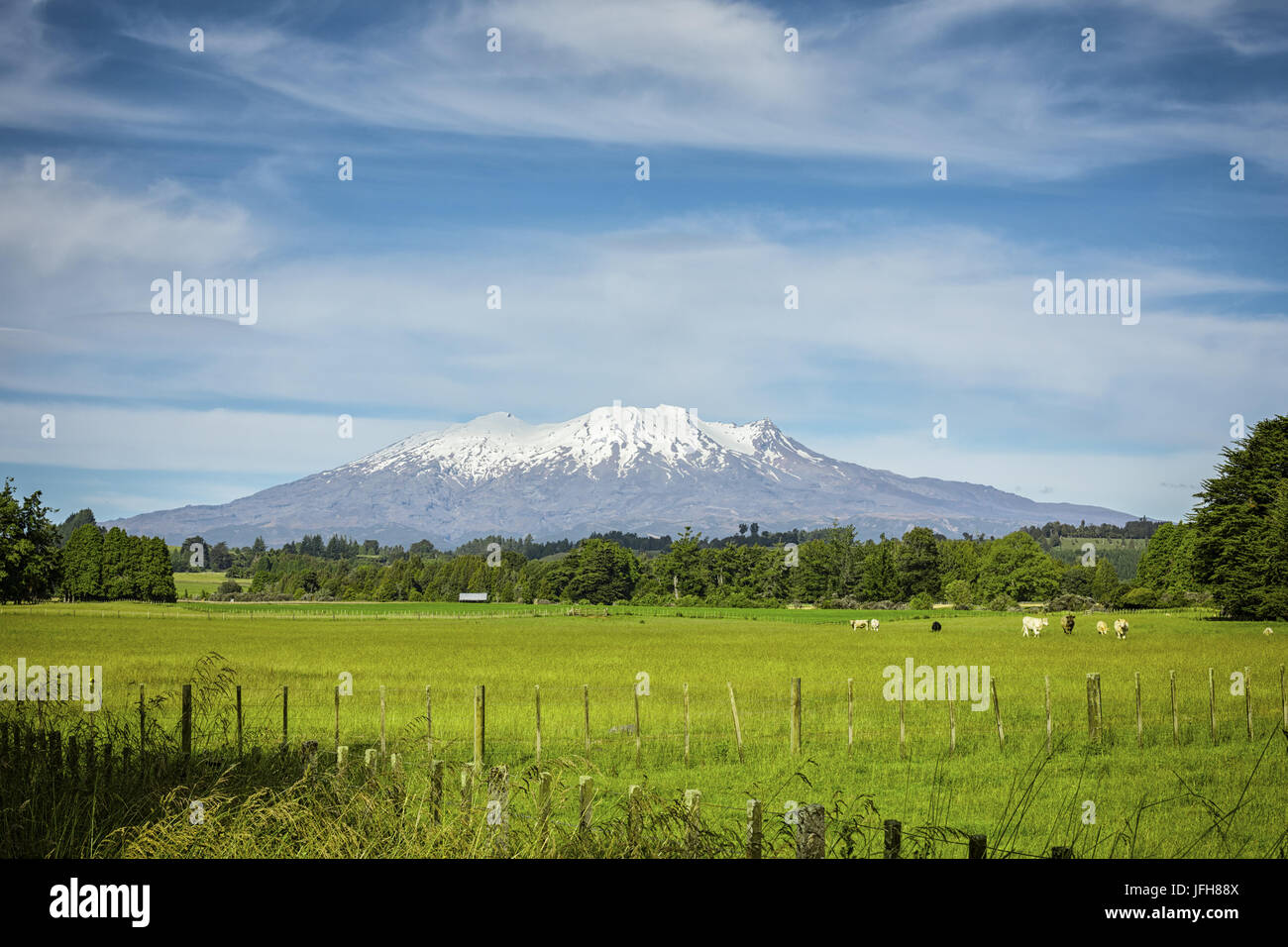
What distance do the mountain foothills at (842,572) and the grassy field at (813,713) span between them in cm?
598

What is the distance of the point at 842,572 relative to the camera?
148625 mm

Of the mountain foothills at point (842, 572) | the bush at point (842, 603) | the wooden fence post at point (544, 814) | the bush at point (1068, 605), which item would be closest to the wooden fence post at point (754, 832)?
the wooden fence post at point (544, 814)

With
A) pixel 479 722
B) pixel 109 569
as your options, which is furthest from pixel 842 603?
pixel 479 722

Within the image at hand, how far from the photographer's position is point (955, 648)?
57.0 metres

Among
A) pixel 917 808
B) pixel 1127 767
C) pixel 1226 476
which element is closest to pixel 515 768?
pixel 917 808

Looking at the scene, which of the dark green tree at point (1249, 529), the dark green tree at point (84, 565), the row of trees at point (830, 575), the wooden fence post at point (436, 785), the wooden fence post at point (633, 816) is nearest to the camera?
the wooden fence post at point (633, 816)

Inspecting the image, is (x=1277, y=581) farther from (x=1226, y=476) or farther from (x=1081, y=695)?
(x=1081, y=695)

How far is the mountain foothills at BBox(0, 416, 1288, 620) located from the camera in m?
67.9

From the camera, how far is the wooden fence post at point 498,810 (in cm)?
745

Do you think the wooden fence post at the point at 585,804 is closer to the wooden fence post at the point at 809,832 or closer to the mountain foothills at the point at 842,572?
the wooden fence post at the point at 809,832

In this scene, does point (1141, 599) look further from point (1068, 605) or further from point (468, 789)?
point (468, 789)

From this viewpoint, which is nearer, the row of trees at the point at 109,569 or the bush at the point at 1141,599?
the bush at the point at 1141,599

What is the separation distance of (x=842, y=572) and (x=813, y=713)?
120m
